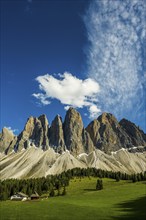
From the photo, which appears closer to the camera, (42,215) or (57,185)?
(42,215)

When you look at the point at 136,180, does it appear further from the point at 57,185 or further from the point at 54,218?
the point at 54,218

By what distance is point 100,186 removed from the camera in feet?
512

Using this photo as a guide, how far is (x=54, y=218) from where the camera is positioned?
69.0m

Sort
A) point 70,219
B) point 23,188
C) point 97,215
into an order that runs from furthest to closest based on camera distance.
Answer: point 23,188, point 97,215, point 70,219

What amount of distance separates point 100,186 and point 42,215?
8684cm

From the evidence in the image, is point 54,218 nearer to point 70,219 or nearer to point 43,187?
point 70,219

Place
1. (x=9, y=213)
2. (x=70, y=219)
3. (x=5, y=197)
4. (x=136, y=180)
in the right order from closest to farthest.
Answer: (x=70, y=219)
(x=9, y=213)
(x=5, y=197)
(x=136, y=180)

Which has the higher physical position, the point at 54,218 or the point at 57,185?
the point at 57,185

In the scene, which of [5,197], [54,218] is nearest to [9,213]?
[54,218]

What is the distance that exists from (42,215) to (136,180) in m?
122

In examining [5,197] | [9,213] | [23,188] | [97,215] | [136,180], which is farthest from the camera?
[136,180]

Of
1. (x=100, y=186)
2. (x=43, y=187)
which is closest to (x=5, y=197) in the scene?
(x=43, y=187)

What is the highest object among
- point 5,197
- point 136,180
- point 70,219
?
point 136,180

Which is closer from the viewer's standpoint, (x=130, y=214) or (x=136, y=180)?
(x=130, y=214)
